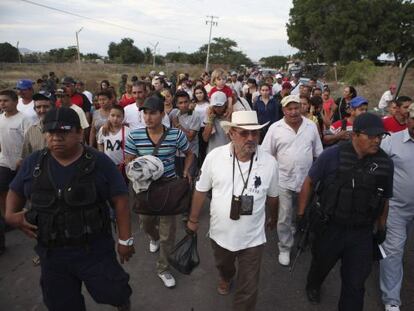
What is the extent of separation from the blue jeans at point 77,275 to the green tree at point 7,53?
64.0m

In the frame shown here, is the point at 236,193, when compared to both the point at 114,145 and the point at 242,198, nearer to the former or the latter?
the point at 242,198

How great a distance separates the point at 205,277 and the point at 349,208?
1846 millimetres

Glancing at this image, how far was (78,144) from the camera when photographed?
249 centimetres

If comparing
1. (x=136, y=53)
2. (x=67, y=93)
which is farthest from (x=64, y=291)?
(x=136, y=53)

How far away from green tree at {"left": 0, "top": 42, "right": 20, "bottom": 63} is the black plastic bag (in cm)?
6396

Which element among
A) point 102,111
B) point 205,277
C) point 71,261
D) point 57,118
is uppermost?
point 57,118

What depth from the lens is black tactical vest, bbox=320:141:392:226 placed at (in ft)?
9.33

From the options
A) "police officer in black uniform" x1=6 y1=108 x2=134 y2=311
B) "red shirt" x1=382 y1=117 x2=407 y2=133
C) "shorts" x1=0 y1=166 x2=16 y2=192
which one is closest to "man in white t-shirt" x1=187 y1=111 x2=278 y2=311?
"police officer in black uniform" x1=6 y1=108 x2=134 y2=311

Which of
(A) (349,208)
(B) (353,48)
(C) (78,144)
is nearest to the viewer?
(C) (78,144)

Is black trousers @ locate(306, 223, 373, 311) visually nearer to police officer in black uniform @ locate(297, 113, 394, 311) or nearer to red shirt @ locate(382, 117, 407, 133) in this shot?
police officer in black uniform @ locate(297, 113, 394, 311)

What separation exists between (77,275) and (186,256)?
0.98 meters

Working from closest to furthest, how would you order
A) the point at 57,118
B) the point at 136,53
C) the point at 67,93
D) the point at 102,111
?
1. the point at 57,118
2. the point at 102,111
3. the point at 67,93
4. the point at 136,53

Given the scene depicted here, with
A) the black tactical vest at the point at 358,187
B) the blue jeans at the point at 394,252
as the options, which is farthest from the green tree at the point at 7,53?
the blue jeans at the point at 394,252

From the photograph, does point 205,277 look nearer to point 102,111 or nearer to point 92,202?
point 92,202
